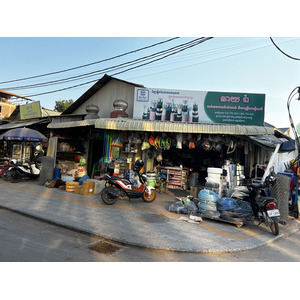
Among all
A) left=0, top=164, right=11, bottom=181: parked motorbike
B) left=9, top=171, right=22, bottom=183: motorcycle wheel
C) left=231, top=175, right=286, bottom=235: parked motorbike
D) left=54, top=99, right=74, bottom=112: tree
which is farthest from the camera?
left=54, top=99, right=74, bottom=112: tree

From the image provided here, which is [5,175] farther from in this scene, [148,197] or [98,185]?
[148,197]

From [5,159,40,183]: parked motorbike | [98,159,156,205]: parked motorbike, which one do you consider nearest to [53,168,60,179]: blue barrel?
[5,159,40,183]: parked motorbike

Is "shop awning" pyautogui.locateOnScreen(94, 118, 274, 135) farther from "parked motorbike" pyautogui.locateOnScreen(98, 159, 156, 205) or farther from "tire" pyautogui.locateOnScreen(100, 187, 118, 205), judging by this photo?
"tire" pyautogui.locateOnScreen(100, 187, 118, 205)

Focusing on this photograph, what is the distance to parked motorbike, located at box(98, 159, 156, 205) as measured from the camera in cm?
773

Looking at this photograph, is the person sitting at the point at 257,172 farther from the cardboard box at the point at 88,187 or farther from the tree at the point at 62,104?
the tree at the point at 62,104

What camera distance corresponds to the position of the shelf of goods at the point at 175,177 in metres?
11.1

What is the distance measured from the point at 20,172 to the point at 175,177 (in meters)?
7.89

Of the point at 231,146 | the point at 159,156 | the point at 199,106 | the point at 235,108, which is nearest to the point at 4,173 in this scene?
the point at 159,156

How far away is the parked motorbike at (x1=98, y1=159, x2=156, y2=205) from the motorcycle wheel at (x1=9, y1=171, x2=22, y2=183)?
579 cm

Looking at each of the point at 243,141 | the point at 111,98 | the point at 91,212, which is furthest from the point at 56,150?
the point at 243,141

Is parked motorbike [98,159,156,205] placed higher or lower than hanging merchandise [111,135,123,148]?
lower

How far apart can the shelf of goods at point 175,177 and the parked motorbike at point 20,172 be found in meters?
6.82

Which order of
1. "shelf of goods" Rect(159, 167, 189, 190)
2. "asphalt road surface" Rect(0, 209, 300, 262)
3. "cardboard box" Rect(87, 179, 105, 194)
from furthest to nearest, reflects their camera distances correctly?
"shelf of goods" Rect(159, 167, 189, 190)
"cardboard box" Rect(87, 179, 105, 194)
"asphalt road surface" Rect(0, 209, 300, 262)

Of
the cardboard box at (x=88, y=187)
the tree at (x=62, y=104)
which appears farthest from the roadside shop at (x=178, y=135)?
the tree at (x=62, y=104)
